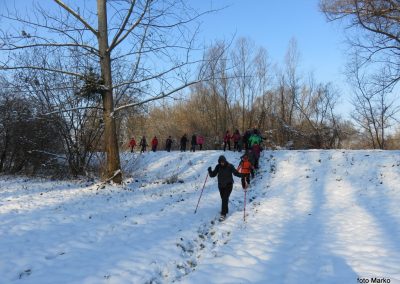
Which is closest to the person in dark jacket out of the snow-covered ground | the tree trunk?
the snow-covered ground

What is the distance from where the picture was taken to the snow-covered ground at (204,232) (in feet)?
21.5

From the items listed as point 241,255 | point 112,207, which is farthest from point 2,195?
point 241,255

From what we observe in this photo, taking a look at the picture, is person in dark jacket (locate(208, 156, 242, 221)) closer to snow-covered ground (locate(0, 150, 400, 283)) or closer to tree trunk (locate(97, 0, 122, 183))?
snow-covered ground (locate(0, 150, 400, 283))

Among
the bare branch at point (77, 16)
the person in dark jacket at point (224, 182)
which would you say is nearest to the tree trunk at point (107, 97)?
the bare branch at point (77, 16)

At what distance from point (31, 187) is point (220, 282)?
446 inches

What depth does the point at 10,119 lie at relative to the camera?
21.7 m

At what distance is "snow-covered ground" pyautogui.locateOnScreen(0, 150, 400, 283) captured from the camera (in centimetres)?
657

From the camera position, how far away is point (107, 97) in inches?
578

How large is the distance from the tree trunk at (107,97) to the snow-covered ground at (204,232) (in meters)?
1.03

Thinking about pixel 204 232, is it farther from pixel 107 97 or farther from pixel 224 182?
pixel 107 97

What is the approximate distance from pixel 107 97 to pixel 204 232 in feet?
24.7

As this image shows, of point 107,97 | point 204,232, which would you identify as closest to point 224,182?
point 204,232

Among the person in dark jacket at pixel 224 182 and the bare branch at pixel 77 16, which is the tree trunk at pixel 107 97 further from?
the person in dark jacket at pixel 224 182

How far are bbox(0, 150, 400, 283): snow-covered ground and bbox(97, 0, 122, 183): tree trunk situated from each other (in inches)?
40.5
